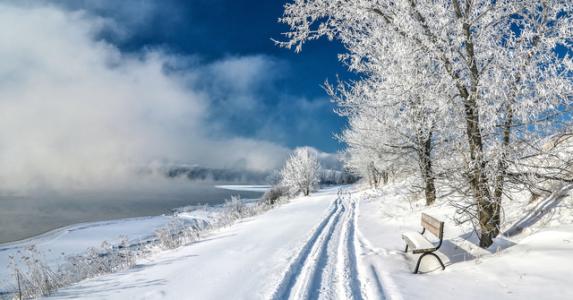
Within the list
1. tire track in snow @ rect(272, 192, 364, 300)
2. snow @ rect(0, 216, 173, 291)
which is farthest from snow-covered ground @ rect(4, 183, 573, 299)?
snow @ rect(0, 216, 173, 291)

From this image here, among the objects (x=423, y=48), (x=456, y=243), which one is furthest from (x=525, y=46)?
(x=456, y=243)

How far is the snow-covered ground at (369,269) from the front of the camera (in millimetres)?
4855

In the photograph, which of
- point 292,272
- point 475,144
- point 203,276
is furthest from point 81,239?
point 475,144

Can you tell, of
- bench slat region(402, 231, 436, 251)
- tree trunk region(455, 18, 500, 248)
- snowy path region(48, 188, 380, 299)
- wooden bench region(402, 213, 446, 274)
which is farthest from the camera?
bench slat region(402, 231, 436, 251)

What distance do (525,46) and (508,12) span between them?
2.41ft

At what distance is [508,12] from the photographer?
571 centimetres

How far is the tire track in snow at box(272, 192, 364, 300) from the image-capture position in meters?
5.24

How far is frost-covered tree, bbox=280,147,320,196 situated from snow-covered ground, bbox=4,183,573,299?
3947 centimetres

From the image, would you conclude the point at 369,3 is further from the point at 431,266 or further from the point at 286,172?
the point at 286,172

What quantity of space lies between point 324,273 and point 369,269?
936 mm

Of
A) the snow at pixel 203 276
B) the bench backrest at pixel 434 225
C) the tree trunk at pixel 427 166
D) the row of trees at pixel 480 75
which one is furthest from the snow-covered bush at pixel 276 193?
the row of trees at pixel 480 75

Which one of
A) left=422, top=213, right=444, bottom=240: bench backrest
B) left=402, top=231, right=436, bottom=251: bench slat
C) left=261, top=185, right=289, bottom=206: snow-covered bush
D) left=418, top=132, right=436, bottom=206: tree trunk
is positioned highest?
left=418, top=132, right=436, bottom=206: tree trunk

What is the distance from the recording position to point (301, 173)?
49.6m

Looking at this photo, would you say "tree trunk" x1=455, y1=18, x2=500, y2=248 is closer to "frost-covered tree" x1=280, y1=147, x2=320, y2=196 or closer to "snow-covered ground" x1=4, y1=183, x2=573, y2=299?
"snow-covered ground" x1=4, y1=183, x2=573, y2=299
